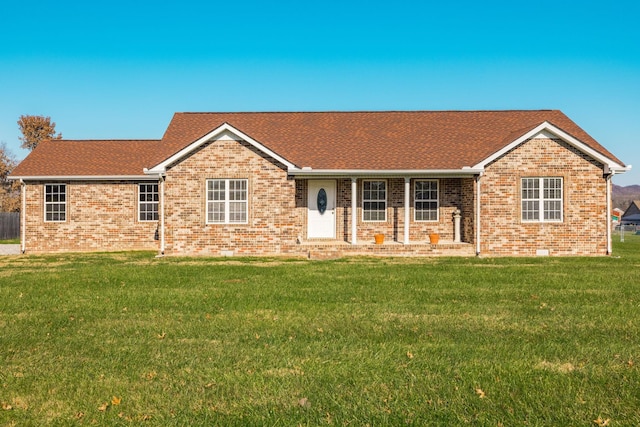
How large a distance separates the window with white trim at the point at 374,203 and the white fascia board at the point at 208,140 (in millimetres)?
3688

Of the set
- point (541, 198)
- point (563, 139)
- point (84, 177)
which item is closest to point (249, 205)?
point (84, 177)

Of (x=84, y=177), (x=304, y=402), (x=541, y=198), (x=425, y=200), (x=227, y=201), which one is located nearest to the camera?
(x=304, y=402)

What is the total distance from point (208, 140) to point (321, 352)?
569 inches

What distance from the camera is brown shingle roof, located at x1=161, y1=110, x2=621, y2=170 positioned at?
20922 millimetres

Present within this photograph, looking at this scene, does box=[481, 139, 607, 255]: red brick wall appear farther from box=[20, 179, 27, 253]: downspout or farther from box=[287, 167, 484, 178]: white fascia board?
box=[20, 179, 27, 253]: downspout

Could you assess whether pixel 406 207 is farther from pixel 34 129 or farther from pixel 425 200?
pixel 34 129

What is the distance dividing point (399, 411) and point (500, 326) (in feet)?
11.9

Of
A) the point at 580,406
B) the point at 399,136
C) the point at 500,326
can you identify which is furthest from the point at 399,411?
the point at 399,136

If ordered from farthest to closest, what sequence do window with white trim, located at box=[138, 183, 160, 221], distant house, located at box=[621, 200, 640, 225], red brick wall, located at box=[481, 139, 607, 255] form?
distant house, located at box=[621, 200, 640, 225], window with white trim, located at box=[138, 183, 160, 221], red brick wall, located at box=[481, 139, 607, 255]

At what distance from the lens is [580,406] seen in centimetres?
486

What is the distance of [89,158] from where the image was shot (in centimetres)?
2408

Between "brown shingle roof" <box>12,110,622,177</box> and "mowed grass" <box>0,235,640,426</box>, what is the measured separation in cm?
923

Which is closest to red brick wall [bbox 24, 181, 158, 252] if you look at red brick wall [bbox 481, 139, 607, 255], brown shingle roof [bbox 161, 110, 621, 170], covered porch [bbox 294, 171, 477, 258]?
brown shingle roof [bbox 161, 110, 621, 170]

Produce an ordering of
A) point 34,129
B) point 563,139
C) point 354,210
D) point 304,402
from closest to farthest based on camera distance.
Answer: point 304,402, point 563,139, point 354,210, point 34,129
